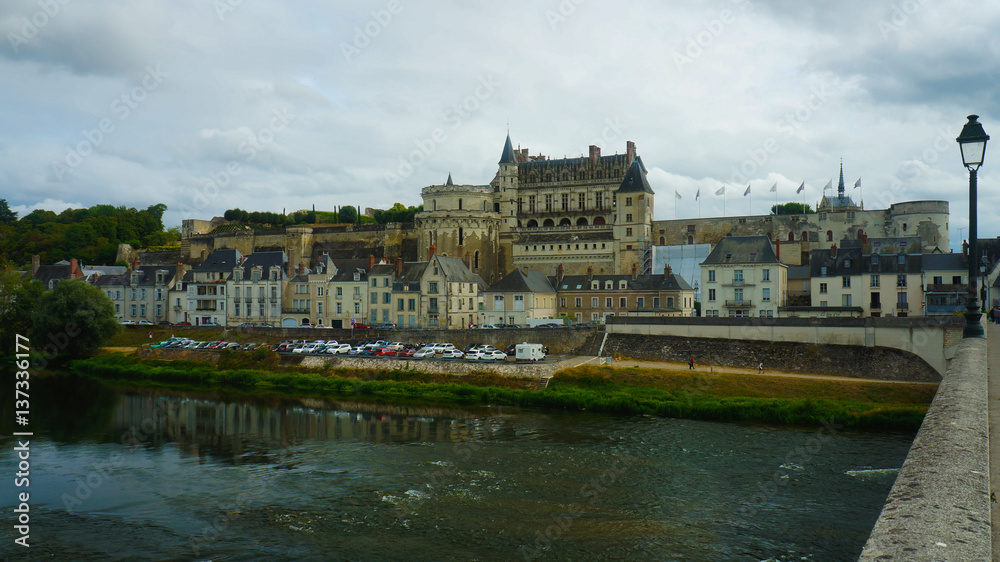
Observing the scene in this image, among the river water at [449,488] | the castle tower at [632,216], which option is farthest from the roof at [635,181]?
the river water at [449,488]

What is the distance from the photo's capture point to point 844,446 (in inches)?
745

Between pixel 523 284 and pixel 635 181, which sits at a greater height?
pixel 635 181

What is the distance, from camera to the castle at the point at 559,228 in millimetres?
49312

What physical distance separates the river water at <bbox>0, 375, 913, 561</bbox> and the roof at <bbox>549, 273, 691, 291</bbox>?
15.8 m

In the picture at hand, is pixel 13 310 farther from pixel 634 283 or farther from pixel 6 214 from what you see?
pixel 6 214

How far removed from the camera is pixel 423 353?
31828 mm

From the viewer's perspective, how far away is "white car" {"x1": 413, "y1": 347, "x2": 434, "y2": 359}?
3123 cm

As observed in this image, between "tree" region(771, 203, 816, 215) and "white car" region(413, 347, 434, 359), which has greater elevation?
"tree" region(771, 203, 816, 215)

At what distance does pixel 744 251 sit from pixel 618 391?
1316 centimetres

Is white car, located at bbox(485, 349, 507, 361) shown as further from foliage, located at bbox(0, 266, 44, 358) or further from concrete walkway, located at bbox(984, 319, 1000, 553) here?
foliage, located at bbox(0, 266, 44, 358)

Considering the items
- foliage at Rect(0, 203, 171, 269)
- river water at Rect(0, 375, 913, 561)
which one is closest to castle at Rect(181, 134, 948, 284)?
foliage at Rect(0, 203, 171, 269)

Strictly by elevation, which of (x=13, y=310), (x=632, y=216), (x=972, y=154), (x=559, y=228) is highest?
(x=632, y=216)

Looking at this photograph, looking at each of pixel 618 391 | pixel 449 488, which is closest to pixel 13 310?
pixel 618 391

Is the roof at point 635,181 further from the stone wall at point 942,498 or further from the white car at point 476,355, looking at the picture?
the stone wall at point 942,498
